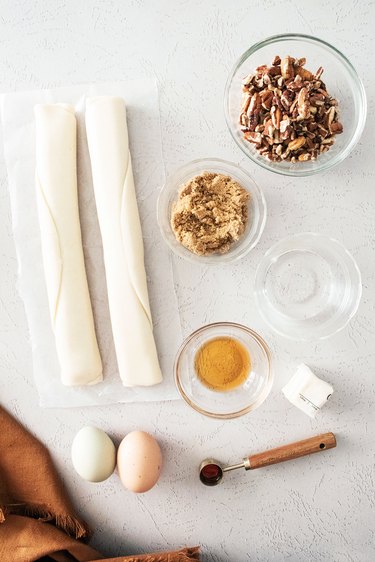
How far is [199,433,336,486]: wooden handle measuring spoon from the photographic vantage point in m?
1.12

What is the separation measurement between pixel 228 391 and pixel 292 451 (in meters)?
0.16

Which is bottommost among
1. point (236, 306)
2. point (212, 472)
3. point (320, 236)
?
point (212, 472)

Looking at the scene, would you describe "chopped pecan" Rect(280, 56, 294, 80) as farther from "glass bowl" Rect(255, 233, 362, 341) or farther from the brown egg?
the brown egg

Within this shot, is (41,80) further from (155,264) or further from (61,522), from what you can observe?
(61,522)

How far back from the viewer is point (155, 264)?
45.5 inches

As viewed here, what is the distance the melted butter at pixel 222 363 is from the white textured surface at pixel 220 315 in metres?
0.05

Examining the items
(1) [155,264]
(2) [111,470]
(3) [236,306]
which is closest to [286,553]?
(2) [111,470]

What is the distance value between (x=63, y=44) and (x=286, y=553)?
42.7 inches

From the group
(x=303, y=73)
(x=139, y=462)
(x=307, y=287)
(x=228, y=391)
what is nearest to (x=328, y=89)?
(x=303, y=73)

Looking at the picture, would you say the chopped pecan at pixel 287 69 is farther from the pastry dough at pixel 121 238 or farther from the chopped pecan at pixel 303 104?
the pastry dough at pixel 121 238

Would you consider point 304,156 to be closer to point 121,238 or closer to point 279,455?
point 121,238

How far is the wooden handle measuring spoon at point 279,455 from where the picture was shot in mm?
1120

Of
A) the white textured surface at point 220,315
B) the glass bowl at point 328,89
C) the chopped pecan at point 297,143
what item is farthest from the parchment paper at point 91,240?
the chopped pecan at point 297,143

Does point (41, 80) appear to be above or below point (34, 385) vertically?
above
